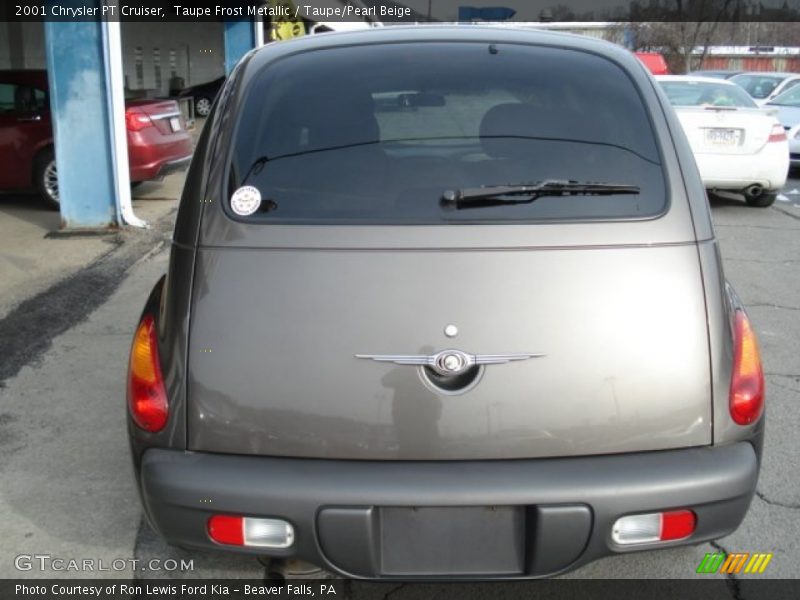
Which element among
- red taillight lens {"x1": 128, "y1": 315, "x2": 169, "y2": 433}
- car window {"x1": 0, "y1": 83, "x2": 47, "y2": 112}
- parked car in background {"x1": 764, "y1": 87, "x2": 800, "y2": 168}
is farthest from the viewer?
parked car in background {"x1": 764, "y1": 87, "x2": 800, "y2": 168}

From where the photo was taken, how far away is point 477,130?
2539 mm

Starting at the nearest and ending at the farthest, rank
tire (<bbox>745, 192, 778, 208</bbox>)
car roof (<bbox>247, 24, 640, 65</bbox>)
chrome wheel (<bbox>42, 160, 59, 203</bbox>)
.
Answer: car roof (<bbox>247, 24, 640, 65</bbox>) → chrome wheel (<bbox>42, 160, 59, 203</bbox>) → tire (<bbox>745, 192, 778, 208</bbox>)

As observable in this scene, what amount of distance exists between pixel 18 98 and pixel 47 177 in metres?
1.02

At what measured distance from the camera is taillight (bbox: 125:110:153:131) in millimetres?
9232

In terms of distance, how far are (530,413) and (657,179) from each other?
0.80m

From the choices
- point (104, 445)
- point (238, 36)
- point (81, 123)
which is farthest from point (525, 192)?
point (238, 36)

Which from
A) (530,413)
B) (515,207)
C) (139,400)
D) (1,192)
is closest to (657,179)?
(515,207)

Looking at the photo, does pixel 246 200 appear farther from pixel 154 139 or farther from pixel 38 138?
pixel 38 138

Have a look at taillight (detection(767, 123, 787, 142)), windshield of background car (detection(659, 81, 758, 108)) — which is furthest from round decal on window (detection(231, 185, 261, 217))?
windshield of background car (detection(659, 81, 758, 108))

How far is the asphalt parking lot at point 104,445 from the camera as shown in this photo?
2.84m

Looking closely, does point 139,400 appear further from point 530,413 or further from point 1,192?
point 1,192

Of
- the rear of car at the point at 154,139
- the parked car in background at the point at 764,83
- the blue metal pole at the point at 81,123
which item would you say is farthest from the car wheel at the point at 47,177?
the parked car in background at the point at 764,83

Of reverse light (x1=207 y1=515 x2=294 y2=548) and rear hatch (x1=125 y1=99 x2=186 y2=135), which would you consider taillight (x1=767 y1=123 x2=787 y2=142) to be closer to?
rear hatch (x1=125 y1=99 x2=186 y2=135)

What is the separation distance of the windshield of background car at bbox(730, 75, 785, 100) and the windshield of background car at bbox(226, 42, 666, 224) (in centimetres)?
1547
